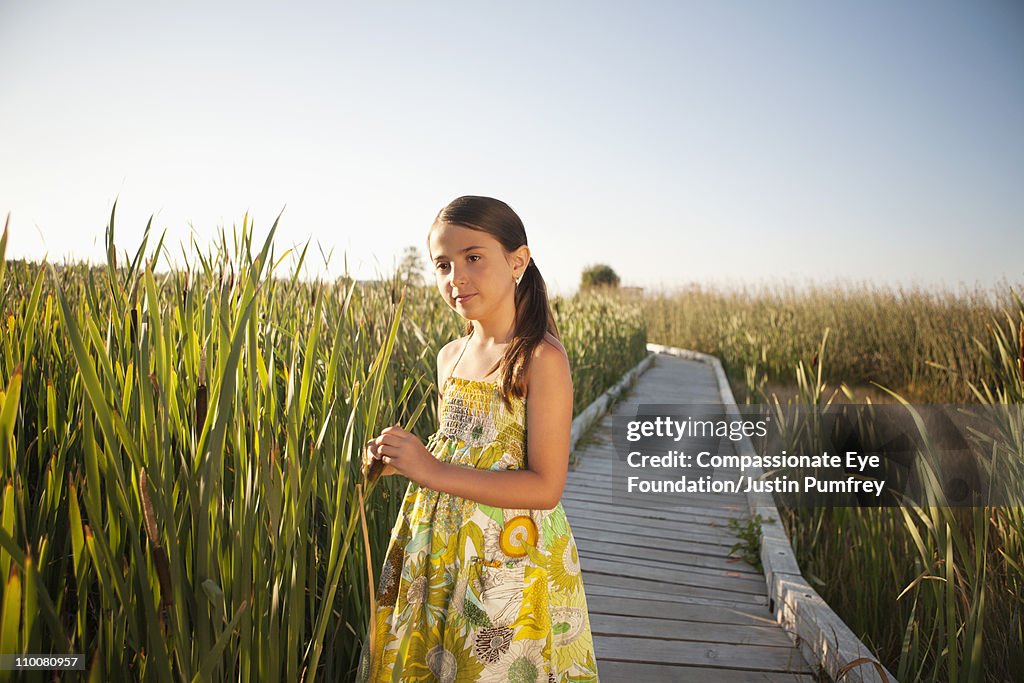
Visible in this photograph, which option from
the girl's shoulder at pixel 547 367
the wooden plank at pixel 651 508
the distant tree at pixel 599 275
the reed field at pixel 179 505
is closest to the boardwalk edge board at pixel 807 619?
the wooden plank at pixel 651 508

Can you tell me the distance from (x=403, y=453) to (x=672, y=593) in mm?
2048

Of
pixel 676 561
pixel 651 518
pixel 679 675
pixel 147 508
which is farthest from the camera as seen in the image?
pixel 651 518

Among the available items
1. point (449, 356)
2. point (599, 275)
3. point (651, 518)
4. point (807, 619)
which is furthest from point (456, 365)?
point (599, 275)

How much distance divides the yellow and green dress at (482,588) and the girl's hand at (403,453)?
26 centimetres

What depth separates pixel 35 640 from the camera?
78 cm

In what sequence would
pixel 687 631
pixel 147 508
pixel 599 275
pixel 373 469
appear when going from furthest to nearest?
1. pixel 599 275
2. pixel 687 631
3. pixel 373 469
4. pixel 147 508

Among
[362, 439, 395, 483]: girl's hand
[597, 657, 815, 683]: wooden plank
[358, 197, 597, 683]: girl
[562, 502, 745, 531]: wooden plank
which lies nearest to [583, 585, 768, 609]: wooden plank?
[597, 657, 815, 683]: wooden plank

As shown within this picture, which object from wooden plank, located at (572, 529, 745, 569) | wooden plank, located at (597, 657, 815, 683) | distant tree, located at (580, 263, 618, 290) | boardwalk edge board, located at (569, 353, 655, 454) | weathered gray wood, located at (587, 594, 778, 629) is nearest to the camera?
wooden plank, located at (597, 657, 815, 683)

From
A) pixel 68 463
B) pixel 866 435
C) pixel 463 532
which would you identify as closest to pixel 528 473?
pixel 463 532

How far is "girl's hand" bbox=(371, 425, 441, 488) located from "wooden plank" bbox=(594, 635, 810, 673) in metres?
1.46

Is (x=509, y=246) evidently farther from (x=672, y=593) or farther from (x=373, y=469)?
(x=672, y=593)

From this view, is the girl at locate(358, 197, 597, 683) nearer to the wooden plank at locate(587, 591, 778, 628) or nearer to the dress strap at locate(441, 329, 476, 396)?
the dress strap at locate(441, 329, 476, 396)

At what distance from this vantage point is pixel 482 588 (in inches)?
49.1

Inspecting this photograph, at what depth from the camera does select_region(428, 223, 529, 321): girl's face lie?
1.29 metres
